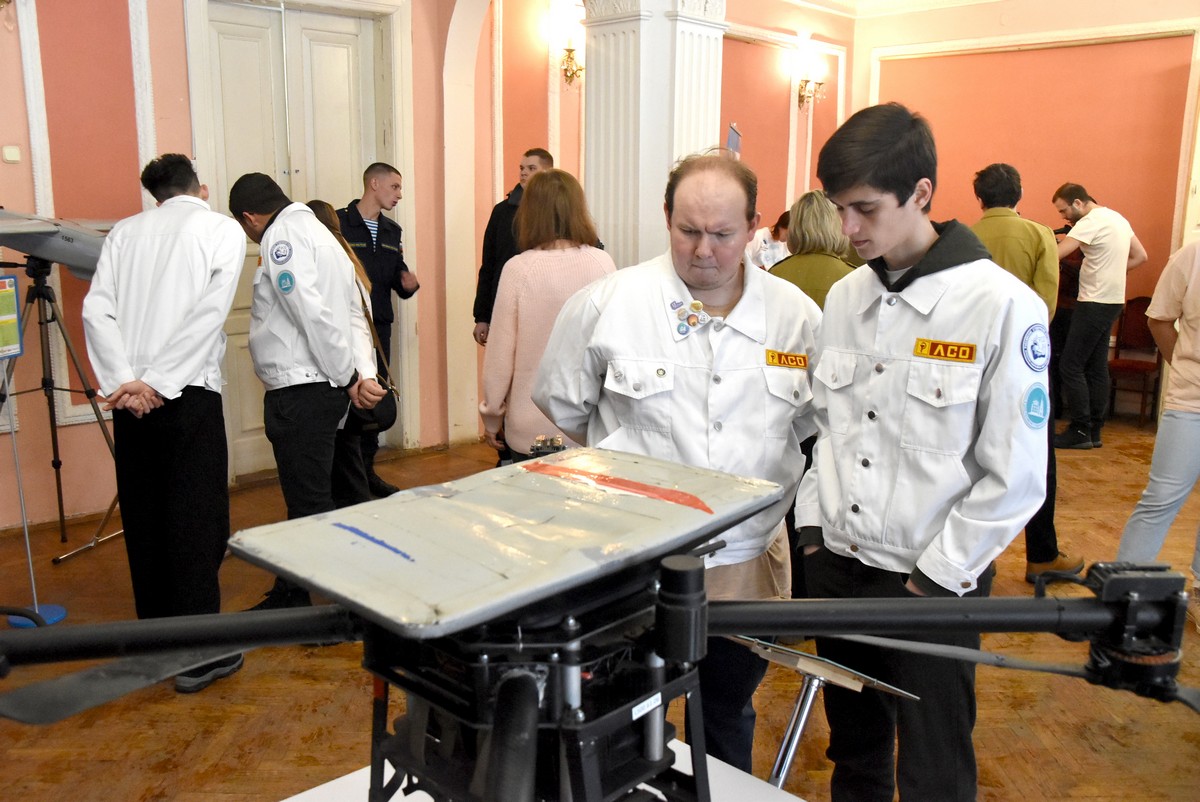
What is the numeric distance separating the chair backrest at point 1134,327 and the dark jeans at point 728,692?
645 cm

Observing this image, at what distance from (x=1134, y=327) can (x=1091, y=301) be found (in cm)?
88

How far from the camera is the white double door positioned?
475cm

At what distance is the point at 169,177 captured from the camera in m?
2.99

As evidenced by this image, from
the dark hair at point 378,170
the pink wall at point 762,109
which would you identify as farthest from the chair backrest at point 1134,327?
the dark hair at point 378,170

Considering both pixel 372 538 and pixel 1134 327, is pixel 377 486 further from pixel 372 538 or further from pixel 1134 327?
pixel 1134 327

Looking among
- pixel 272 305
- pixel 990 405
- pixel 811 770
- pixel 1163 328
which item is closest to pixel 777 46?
pixel 1163 328

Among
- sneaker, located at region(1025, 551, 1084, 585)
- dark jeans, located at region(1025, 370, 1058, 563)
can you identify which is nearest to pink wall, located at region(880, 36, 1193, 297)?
sneaker, located at region(1025, 551, 1084, 585)

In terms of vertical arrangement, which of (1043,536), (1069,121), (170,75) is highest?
(1069,121)

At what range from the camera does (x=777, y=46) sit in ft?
26.3

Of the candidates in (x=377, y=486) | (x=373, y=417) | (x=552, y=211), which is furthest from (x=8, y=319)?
(x=552, y=211)

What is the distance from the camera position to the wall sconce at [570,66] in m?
6.32

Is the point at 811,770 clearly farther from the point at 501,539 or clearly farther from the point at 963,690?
the point at 501,539

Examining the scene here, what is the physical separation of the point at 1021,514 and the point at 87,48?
4191 mm

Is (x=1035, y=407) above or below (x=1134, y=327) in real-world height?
above
